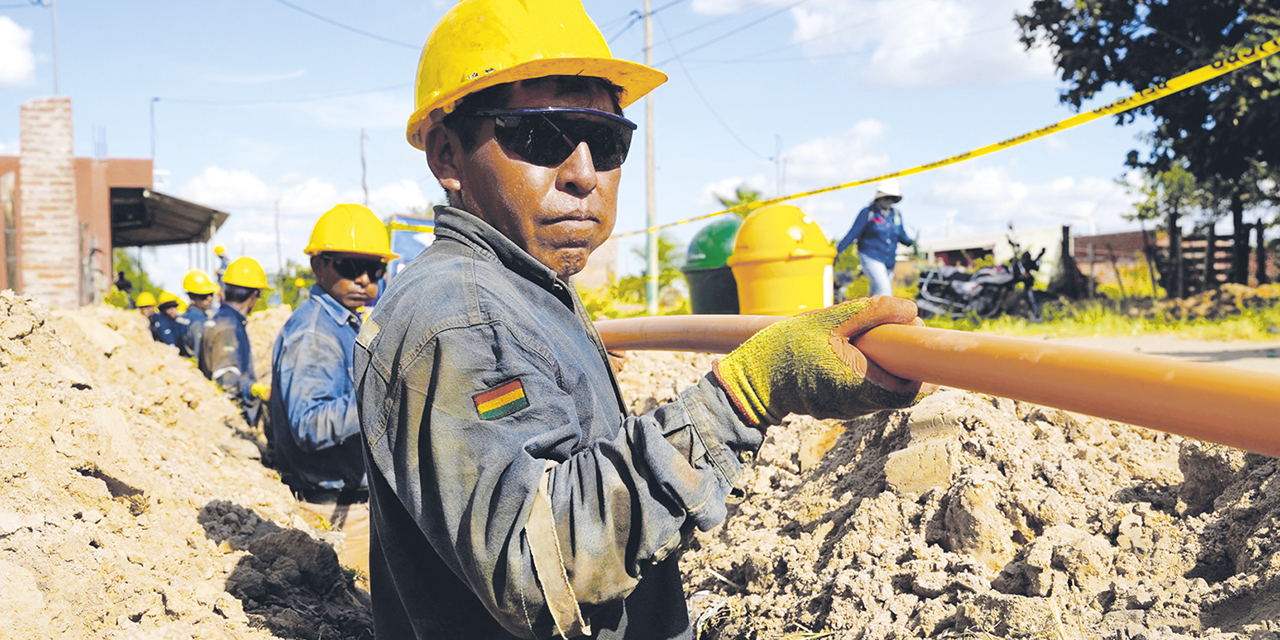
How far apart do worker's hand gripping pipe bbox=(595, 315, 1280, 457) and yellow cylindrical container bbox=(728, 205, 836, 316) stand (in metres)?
3.53

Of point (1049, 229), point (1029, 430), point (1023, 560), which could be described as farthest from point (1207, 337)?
point (1049, 229)

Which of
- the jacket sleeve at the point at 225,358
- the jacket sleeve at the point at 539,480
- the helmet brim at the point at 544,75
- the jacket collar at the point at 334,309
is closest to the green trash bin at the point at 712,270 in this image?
the jacket collar at the point at 334,309

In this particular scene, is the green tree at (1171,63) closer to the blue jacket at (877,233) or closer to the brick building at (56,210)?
the blue jacket at (877,233)

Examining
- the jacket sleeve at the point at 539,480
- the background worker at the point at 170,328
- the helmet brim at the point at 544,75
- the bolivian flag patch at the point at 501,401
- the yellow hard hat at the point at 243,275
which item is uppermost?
the helmet brim at the point at 544,75

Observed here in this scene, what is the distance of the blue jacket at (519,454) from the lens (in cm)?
130

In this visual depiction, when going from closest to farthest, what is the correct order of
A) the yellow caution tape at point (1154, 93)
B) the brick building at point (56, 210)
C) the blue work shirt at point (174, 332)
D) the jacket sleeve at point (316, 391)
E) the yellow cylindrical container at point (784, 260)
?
the yellow caution tape at point (1154, 93) → the jacket sleeve at point (316, 391) → the yellow cylindrical container at point (784, 260) → the blue work shirt at point (174, 332) → the brick building at point (56, 210)

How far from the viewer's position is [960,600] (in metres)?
2.37

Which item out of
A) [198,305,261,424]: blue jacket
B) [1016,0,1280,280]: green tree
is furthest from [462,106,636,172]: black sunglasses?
[1016,0,1280,280]: green tree

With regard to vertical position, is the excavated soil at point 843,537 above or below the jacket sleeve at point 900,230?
below

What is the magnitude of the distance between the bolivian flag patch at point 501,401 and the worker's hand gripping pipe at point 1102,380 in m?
0.58

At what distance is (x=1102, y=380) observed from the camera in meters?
1.33

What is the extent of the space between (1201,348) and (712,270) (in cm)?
725

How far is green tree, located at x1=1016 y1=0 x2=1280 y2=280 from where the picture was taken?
1359 cm

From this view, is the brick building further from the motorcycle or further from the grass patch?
the motorcycle
